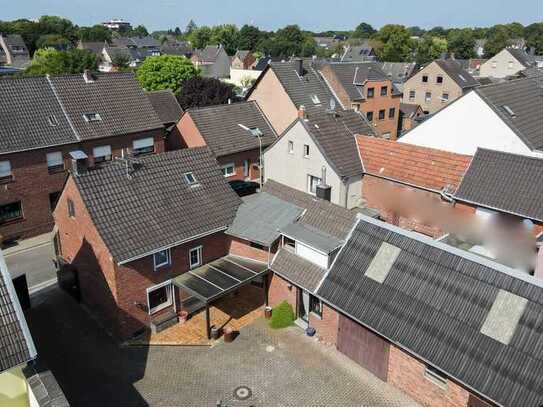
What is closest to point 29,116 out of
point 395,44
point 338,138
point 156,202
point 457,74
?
point 156,202

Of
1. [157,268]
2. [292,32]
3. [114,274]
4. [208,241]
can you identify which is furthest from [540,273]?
[292,32]

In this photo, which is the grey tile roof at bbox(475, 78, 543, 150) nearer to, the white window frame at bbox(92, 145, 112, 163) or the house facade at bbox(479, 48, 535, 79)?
the white window frame at bbox(92, 145, 112, 163)

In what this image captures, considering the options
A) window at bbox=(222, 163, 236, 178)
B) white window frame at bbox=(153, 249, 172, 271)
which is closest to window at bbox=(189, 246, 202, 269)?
white window frame at bbox=(153, 249, 172, 271)

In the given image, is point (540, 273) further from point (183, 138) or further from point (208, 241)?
point (183, 138)

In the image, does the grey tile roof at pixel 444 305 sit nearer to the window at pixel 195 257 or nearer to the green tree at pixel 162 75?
the window at pixel 195 257

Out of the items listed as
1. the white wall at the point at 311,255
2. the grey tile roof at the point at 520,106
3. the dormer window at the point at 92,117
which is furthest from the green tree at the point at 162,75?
the white wall at the point at 311,255

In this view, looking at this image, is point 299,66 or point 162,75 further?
point 162,75

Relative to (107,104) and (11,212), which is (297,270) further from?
(107,104)
